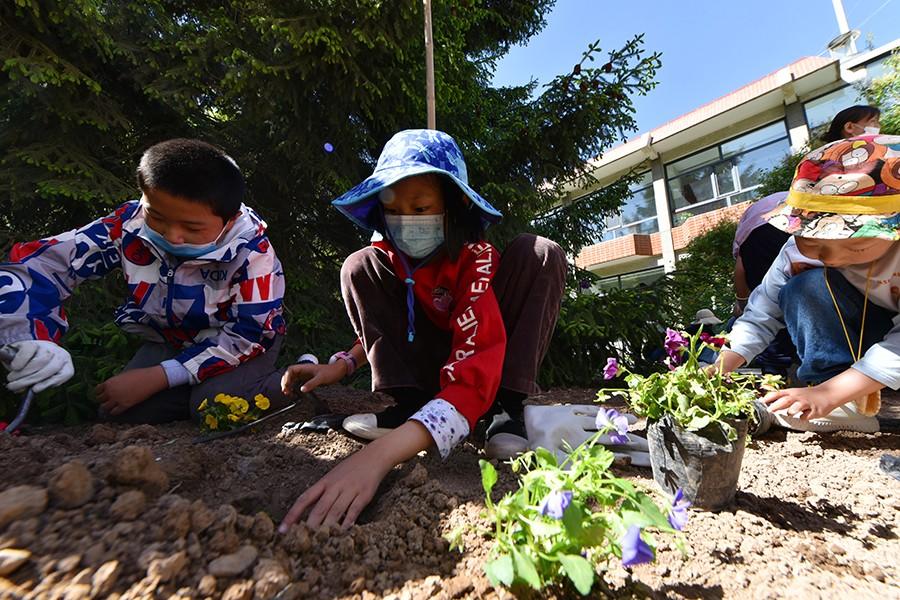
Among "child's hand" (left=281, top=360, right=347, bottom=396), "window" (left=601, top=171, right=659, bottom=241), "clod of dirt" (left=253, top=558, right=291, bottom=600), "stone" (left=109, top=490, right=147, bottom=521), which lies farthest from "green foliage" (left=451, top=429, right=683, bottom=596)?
"window" (left=601, top=171, right=659, bottom=241)

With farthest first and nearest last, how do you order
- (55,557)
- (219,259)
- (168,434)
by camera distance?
1. (219,259)
2. (168,434)
3. (55,557)

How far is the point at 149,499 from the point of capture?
849mm

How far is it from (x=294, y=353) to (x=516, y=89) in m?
4.82

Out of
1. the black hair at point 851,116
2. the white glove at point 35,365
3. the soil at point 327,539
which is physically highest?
the black hair at point 851,116

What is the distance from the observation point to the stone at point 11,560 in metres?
0.61

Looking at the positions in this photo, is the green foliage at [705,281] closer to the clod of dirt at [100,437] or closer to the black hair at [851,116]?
the black hair at [851,116]

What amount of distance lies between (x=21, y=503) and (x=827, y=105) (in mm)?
14562

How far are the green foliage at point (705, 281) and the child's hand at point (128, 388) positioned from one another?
3.41 m

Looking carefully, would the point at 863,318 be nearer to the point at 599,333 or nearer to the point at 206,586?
the point at 599,333

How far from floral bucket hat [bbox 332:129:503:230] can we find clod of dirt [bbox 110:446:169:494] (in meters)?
0.96

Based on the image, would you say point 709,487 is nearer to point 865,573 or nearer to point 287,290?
point 865,573

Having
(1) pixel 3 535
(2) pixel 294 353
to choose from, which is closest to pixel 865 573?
(1) pixel 3 535

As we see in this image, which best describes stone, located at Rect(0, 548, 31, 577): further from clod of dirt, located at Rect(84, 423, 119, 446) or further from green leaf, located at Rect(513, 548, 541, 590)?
clod of dirt, located at Rect(84, 423, 119, 446)

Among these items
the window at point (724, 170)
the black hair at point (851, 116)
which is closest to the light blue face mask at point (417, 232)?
the black hair at point (851, 116)
